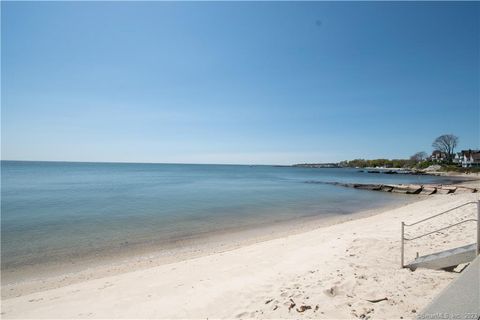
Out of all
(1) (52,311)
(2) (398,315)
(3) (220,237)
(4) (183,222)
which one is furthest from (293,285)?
(4) (183,222)

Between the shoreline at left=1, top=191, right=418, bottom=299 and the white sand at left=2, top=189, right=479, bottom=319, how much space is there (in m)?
0.89

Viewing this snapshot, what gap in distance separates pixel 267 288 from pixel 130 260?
7.01m

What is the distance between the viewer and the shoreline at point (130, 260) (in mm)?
8758

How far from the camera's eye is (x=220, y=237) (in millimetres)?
14234

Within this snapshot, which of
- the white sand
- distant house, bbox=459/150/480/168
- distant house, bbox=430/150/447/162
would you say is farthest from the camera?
distant house, bbox=430/150/447/162

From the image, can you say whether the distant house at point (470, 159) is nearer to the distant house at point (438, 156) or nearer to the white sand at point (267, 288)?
the distant house at point (438, 156)

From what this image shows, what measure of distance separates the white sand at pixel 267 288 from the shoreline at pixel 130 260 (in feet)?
2.91

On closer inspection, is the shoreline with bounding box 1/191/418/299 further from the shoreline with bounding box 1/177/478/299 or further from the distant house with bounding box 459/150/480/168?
the distant house with bounding box 459/150/480/168

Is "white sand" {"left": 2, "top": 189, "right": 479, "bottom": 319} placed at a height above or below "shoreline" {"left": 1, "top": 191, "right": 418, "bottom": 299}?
above

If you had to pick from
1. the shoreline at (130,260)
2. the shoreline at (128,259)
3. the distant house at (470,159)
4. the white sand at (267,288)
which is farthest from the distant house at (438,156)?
the white sand at (267,288)

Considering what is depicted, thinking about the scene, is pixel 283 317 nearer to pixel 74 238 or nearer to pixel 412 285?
pixel 412 285

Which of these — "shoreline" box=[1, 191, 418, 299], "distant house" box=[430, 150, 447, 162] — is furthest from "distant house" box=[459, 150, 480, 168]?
"shoreline" box=[1, 191, 418, 299]

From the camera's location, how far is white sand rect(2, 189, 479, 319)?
518 centimetres

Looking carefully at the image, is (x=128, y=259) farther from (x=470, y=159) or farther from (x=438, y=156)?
(x=438, y=156)
